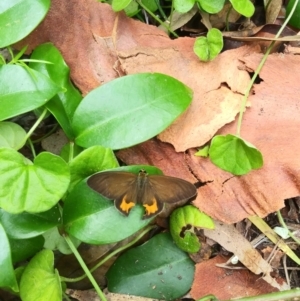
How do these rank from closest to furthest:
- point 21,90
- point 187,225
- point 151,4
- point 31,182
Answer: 1. point 31,182
2. point 21,90
3. point 187,225
4. point 151,4

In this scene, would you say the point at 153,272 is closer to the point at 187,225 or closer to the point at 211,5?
the point at 187,225

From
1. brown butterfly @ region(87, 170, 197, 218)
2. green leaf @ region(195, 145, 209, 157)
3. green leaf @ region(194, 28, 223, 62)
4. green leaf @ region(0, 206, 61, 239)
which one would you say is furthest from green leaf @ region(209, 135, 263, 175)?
green leaf @ region(0, 206, 61, 239)

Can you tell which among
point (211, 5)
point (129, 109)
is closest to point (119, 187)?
point (129, 109)

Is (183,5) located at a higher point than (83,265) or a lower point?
higher

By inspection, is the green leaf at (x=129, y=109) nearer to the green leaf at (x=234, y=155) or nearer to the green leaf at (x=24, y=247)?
the green leaf at (x=234, y=155)

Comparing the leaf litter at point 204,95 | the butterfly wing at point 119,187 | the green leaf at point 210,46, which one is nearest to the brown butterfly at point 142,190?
the butterfly wing at point 119,187
